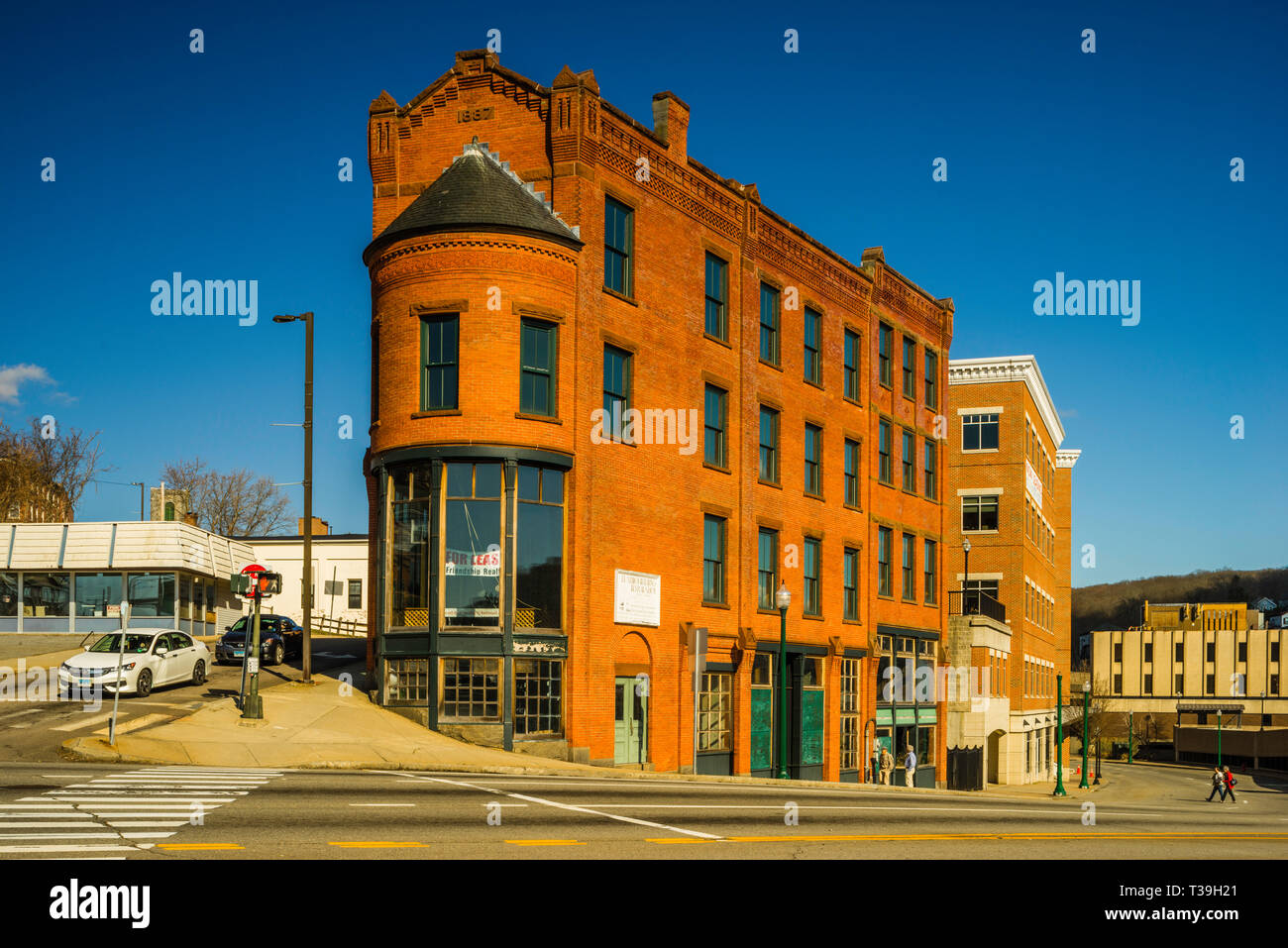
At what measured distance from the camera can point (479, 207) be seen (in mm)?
29672

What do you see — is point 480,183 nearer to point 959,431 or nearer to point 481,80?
point 481,80

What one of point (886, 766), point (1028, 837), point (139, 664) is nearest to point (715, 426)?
point (886, 766)

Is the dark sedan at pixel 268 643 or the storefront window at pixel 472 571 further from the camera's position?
the dark sedan at pixel 268 643

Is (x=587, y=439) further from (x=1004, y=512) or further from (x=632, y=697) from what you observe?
(x=1004, y=512)

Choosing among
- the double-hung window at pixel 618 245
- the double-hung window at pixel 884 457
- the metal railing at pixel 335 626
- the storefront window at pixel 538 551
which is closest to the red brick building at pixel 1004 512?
the double-hung window at pixel 884 457

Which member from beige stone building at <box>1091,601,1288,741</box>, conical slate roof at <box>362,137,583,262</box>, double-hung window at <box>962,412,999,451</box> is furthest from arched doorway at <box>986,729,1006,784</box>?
beige stone building at <box>1091,601,1288,741</box>

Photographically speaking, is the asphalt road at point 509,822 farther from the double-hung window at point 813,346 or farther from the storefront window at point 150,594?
the storefront window at point 150,594

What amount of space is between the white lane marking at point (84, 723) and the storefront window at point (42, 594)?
2039 cm

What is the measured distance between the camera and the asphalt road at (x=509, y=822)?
13.1m

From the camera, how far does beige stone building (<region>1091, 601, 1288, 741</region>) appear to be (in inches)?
5221

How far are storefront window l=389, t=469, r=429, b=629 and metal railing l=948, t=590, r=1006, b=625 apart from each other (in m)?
31.5

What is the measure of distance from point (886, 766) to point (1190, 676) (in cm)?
10738

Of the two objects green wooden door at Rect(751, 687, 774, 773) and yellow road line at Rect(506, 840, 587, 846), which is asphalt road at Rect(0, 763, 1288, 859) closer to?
yellow road line at Rect(506, 840, 587, 846)
